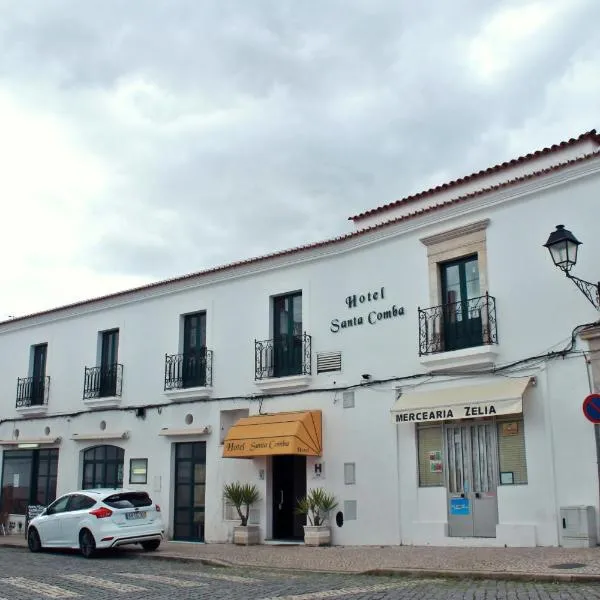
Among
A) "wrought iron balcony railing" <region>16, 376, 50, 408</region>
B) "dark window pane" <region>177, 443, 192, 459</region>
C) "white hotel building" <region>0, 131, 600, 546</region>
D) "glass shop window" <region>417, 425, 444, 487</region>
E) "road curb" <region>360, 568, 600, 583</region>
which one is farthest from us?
"wrought iron balcony railing" <region>16, 376, 50, 408</region>

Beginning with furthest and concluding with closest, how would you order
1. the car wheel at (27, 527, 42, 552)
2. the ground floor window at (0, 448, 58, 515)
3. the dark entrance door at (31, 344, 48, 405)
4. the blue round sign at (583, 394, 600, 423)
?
the dark entrance door at (31, 344, 48, 405)
the ground floor window at (0, 448, 58, 515)
the car wheel at (27, 527, 42, 552)
the blue round sign at (583, 394, 600, 423)

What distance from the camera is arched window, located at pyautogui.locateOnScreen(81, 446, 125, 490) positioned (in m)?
20.7

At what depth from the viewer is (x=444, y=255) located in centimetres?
1515

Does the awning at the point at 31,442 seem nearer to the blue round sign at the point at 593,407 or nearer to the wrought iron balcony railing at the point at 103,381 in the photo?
the wrought iron balcony railing at the point at 103,381

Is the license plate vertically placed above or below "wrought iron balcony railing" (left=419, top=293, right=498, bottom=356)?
below

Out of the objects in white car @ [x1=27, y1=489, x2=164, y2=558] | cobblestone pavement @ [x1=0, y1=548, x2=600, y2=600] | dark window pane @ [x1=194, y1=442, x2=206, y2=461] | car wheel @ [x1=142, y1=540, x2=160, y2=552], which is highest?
dark window pane @ [x1=194, y1=442, x2=206, y2=461]

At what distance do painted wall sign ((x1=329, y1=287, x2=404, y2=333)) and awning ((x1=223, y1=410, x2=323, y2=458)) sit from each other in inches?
73.8

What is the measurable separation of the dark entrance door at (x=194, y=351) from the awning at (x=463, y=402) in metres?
5.73

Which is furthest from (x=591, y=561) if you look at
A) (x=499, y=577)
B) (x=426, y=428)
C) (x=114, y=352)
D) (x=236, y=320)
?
(x=114, y=352)

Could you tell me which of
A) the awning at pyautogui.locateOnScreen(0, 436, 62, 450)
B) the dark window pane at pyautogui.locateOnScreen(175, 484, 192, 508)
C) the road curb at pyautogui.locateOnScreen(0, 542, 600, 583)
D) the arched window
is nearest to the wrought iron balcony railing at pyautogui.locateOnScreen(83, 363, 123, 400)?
the arched window

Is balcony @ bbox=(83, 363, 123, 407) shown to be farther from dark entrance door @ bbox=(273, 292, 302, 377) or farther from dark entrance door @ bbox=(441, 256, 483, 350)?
dark entrance door @ bbox=(441, 256, 483, 350)

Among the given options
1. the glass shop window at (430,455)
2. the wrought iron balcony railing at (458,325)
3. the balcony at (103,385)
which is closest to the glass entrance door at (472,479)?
the glass shop window at (430,455)

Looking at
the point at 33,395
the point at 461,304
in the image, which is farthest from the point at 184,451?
the point at 461,304

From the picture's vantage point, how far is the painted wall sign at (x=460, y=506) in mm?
14156
